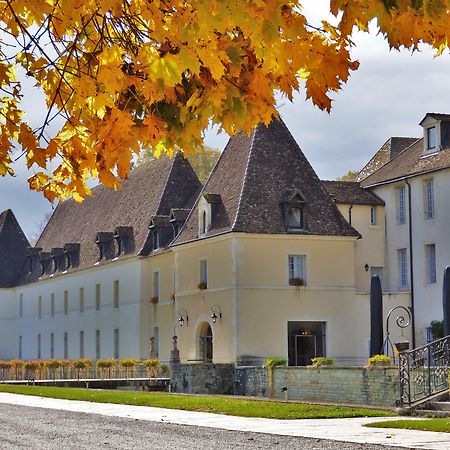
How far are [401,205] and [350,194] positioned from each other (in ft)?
11.0

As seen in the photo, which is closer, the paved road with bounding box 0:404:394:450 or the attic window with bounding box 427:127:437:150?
the paved road with bounding box 0:404:394:450

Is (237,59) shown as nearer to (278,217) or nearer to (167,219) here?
(278,217)

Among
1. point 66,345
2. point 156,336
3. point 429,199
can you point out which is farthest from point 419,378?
point 66,345

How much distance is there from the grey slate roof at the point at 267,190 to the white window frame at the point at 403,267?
2182 mm

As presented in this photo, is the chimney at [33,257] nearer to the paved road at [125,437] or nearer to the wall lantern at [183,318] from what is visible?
the wall lantern at [183,318]

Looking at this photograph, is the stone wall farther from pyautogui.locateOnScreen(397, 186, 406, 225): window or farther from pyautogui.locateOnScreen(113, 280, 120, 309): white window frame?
pyautogui.locateOnScreen(113, 280, 120, 309): white window frame

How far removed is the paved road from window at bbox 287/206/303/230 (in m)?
24.3

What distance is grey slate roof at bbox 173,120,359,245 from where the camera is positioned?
151ft

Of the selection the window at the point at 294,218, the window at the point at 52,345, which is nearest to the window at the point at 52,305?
the window at the point at 52,345

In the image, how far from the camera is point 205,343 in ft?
157

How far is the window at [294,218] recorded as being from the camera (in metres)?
46.8

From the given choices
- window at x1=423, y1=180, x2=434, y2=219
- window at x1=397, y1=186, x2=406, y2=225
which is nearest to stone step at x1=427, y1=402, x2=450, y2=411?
window at x1=423, y1=180, x2=434, y2=219

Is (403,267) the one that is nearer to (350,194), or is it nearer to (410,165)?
(410,165)

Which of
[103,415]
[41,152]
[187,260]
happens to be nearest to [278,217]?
[187,260]
